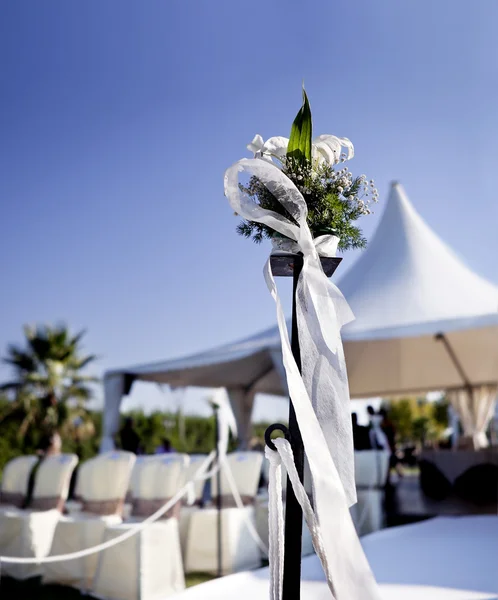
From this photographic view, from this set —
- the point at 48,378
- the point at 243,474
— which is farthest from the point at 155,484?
the point at 48,378

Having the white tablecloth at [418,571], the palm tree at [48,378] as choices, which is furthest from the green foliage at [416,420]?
the white tablecloth at [418,571]

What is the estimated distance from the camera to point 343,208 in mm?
1990

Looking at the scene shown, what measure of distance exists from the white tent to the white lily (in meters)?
4.94

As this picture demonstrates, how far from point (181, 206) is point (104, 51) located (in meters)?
3.62

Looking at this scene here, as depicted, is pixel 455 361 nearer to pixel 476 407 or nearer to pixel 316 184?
pixel 476 407

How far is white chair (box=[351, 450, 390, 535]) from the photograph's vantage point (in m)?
5.35

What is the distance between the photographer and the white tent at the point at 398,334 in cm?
739

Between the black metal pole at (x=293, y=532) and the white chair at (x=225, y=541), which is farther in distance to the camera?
the white chair at (x=225, y=541)

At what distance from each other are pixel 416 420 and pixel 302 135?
30.9m

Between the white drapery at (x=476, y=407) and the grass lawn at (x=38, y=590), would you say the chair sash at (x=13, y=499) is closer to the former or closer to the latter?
the grass lawn at (x=38, y=590)

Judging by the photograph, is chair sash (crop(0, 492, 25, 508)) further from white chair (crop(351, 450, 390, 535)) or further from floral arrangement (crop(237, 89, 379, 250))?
floral arrangement (crop(237, 89, 379, 250))

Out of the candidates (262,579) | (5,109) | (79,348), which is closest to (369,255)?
(262,579)

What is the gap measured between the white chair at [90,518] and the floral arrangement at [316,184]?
3543 mm

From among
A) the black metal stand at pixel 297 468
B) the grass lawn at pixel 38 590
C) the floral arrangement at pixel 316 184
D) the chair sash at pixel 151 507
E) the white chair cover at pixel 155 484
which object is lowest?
the grass lawn at pixel 38 590
